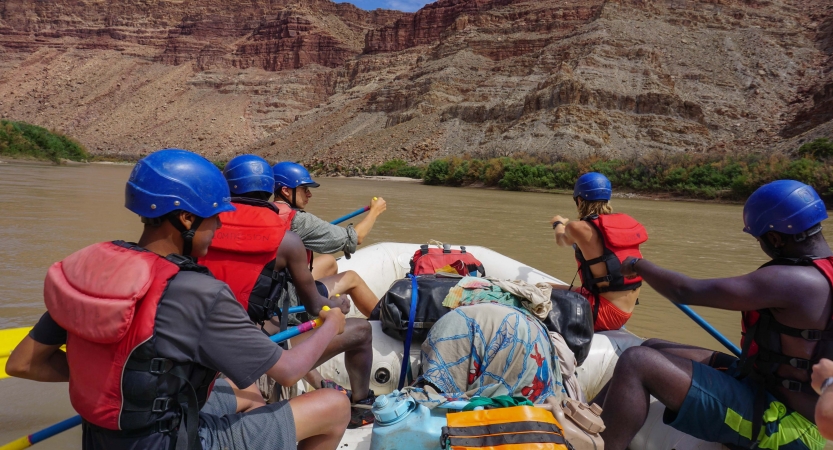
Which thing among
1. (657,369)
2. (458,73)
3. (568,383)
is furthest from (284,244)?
(458,73)

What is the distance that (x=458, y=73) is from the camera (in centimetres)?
5525

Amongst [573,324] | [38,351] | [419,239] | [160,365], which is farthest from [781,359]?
[419,239]

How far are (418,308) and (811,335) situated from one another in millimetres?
1663

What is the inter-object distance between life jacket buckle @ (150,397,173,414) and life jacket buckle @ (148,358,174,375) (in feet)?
0.27

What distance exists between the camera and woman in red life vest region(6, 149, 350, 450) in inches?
52.7

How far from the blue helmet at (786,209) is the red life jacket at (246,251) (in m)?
1.93

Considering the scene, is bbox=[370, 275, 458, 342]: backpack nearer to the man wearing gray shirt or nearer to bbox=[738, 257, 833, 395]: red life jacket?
the man wearing gray shirt

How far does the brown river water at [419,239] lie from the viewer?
10.3 ft

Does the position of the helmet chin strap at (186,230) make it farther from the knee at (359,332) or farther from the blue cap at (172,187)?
the knee at (359,332)

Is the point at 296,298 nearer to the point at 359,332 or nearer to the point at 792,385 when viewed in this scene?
the point at 359,332

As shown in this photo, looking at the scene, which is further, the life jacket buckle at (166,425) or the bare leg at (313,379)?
the bare leg at (313,379)

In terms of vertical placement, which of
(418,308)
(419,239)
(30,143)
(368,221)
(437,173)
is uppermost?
(368,221)

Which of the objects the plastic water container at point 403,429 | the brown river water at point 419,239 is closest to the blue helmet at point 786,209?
the plastic water container at point 403,429

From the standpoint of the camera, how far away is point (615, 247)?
3270 millimetres
